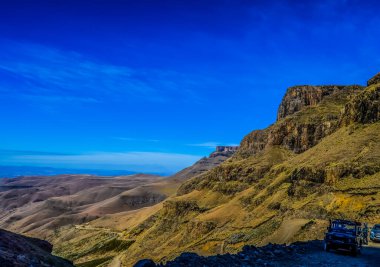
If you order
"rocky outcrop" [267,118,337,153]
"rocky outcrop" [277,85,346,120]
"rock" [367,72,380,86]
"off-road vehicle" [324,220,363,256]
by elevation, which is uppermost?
"rocky outcrop" [277,85,346,120]

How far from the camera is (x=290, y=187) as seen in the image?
291 feet

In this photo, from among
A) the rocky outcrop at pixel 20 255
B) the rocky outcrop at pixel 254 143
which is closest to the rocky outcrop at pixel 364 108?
the rocky outcrop at pixel 254 143

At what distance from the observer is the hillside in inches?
2643

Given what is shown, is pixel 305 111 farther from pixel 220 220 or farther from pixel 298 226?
pixel 298 226

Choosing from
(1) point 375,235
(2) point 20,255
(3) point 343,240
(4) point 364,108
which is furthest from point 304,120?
(2) point 20,255

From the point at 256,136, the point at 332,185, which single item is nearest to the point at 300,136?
the point at 256,136

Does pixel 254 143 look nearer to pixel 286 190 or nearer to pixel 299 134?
pixel 299 134

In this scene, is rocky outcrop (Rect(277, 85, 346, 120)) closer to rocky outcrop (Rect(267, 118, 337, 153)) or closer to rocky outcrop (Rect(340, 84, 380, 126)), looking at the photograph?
A: rocky outcrop (Rect(267, 118, 337, 153))

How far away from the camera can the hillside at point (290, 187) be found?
220 feet

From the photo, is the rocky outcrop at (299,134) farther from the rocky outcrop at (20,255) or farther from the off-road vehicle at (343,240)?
the rocky outcrop at (20,255)

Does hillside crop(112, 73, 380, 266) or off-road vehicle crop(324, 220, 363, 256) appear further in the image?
hillside crop(112, 73, 380, 266)

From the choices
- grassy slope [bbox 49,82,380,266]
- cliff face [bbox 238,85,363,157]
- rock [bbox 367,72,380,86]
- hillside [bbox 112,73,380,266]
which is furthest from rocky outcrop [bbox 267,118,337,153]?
rock [bbox 367,72,380,86]

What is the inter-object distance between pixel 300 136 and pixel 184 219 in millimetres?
46951

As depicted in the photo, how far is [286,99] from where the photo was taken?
18350 cm
